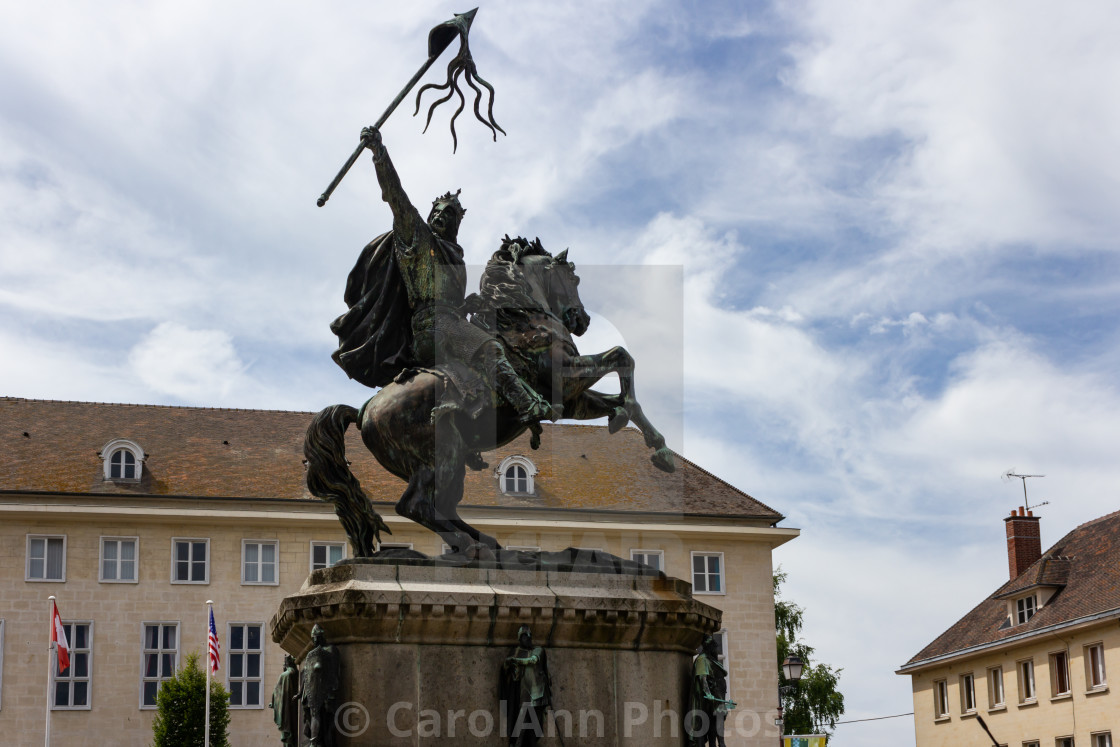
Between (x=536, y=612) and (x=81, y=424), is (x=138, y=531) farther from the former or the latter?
(x=536, y=612)

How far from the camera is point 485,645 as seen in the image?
904 cm

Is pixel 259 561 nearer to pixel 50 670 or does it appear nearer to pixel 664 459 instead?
pixel 50 670

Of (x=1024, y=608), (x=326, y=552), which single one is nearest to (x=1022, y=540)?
(x=1024, y=608)

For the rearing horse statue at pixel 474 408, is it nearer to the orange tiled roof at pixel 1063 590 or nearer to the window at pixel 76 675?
the window at pixel 76 675

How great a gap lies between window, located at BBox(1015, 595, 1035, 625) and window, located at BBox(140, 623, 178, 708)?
28.3 metres

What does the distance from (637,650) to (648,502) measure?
38.3m

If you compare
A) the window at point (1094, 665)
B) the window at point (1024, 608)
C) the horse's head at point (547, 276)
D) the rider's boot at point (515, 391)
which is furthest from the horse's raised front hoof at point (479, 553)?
the window at point (1024, 608)

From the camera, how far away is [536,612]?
29.9ft

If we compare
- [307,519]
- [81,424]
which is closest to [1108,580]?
[307,519]

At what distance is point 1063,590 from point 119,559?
31.3 m

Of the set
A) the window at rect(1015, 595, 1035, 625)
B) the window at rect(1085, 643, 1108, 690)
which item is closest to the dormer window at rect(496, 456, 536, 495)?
the window at rect(1085, 643, 1108, 690)

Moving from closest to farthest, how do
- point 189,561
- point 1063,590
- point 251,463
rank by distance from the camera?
point 189,561 → point 251,463 → point 1063,590

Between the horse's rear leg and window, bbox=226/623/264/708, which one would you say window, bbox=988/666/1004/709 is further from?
the horse's rear leg

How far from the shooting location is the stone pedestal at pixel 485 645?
8.84 m
